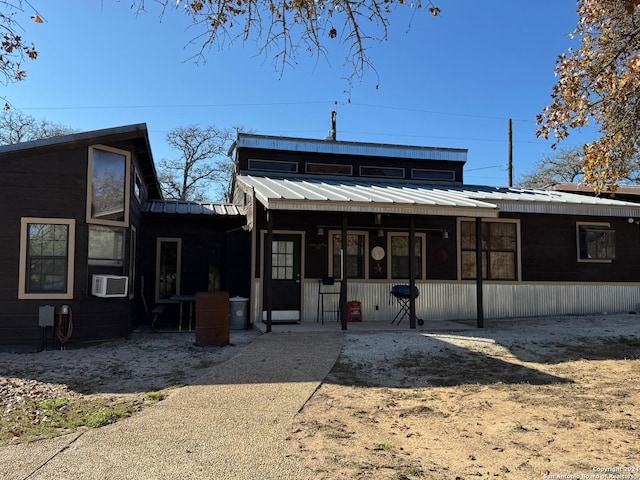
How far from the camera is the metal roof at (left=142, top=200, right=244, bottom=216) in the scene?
11818mm

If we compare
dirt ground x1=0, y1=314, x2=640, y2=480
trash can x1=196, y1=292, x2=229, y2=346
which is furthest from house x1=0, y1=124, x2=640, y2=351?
dirt ground x1=0, y1=314, x2=640, y2=480

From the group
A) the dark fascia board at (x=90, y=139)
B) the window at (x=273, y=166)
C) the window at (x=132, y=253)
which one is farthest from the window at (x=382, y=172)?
the window at (x=132, y=253)

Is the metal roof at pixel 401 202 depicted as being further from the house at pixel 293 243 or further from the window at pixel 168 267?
the window at pixel 168 267

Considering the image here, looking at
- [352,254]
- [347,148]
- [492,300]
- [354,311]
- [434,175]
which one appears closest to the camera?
[354,311]

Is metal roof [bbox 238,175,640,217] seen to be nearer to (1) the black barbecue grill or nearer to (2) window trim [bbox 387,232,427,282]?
(2) window trim [bbox 387,232,427,282]

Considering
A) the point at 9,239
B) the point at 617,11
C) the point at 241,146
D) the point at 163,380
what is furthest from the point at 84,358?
the point at 617,11

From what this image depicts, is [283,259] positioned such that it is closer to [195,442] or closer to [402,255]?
[402,255]

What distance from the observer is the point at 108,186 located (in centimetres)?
875

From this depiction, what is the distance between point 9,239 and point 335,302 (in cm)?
663

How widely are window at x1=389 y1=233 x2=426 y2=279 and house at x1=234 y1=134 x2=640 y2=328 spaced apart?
0.02 meters

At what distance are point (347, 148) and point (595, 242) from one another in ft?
23.6

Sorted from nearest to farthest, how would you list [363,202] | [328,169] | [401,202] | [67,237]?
[67,237] < [363,202] < [401,202] < [328,169]

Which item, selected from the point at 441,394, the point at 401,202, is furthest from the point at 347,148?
the point at 441,394

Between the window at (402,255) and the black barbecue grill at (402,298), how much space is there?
30.1 inches
